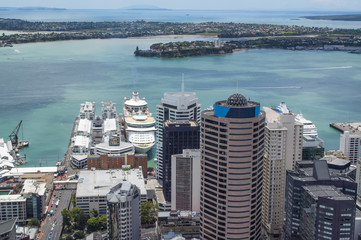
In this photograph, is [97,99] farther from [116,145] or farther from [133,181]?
[133,181]

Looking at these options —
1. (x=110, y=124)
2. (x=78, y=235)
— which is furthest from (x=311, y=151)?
(x=110, y=124)

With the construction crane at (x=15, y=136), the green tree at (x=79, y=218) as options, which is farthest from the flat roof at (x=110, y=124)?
the green tree at (x=79, y=218)

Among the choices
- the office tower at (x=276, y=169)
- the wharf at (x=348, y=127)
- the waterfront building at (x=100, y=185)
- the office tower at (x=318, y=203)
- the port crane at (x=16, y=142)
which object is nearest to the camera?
the office tower at (x=318, y=203)

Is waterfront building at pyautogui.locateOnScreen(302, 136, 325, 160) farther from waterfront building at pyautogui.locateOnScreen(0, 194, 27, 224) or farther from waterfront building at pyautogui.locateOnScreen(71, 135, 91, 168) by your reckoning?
waterfront building at pyautogui.locateOnScreen(0, 194, 27, 224)

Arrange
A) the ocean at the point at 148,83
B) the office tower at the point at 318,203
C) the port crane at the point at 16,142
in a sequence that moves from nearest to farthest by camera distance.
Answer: the office tower at the point at 318,203
the port crane at the point at 16,142
the ocean at the point at 148,83

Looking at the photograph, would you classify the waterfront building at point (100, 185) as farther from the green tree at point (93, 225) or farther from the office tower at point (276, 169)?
the office tower at point (276, 169)

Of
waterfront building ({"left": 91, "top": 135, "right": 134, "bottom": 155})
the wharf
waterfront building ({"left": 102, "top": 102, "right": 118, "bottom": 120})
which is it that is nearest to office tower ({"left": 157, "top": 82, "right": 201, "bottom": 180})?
waterfront building ({"left": 91, "top": 135, "right": 134, "bottom": 155})

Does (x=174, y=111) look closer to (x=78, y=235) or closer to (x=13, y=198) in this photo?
(x=78, y=235)
